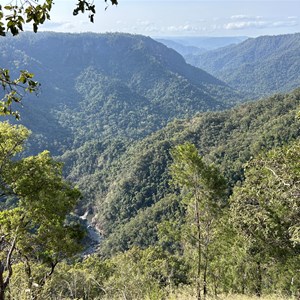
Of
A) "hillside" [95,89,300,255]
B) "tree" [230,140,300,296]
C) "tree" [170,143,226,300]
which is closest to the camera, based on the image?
"tree" [230,140,300,296]

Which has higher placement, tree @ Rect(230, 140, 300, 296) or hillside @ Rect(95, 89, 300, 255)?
hillside @ Rect(95, 89, 300, 255)

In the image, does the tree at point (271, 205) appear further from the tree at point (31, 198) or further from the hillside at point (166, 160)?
the hillside at point (166, 160)

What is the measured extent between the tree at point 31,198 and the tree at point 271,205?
4.89 m

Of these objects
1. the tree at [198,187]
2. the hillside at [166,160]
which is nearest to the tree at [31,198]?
the tree at [198,187]

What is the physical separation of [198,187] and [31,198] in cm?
575

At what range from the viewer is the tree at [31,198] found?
869cm

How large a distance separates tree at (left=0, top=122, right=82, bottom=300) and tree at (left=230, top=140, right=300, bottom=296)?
4.89 metres

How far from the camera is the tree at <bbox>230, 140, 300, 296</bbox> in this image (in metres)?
6.32

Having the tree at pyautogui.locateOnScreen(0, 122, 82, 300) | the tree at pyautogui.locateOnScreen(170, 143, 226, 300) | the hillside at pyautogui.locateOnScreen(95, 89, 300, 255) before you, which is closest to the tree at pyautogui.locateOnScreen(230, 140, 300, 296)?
the tree at pyautogui.locateOnScreen(170, 143, 226, 300)

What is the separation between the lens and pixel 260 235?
1270 centimetres

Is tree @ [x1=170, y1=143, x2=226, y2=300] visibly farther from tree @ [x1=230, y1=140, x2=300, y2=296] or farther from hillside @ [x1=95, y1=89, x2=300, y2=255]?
hillside @ [x1=95, y1=89, x2=300, y2=255]

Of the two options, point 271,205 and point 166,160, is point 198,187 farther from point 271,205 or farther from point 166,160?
point 166,160

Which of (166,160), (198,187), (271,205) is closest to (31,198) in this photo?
(198,187)

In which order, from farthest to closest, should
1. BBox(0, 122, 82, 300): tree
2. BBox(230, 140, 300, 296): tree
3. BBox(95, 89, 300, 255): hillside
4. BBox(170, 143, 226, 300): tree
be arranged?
BBox(95, 89, 300, 255): hillside < BBox(170, 143, 226, 300): tree < BBox(0, 122, 82, 300): tree < BBox(230, 140, 300, 296): tree
